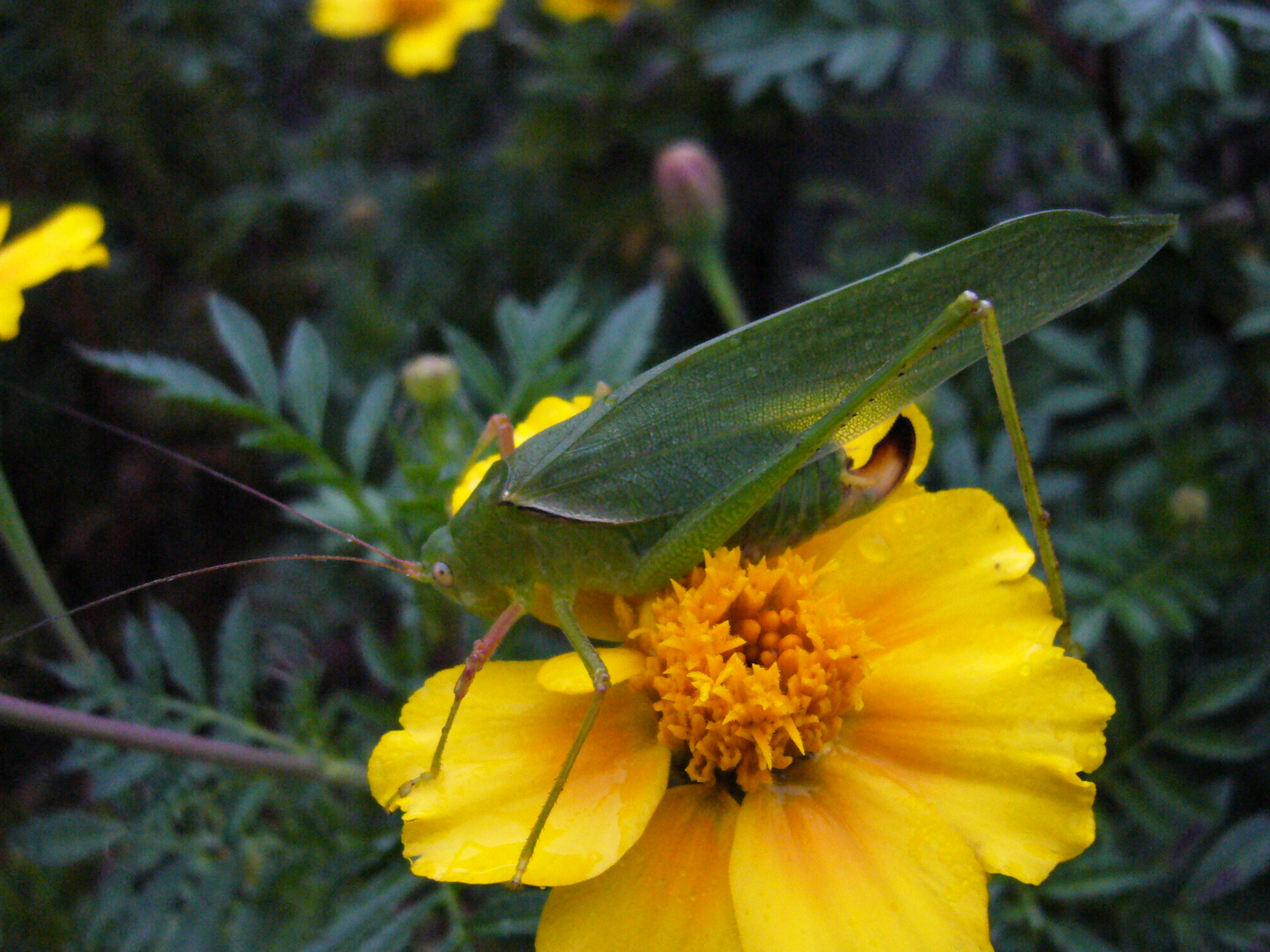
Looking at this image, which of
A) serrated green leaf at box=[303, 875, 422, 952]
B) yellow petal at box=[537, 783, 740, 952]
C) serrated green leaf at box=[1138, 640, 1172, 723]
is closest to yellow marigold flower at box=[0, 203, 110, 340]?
serrated green leaf at box=[303, 875, 422, 952]

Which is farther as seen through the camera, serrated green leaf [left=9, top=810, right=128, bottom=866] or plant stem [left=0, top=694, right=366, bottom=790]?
serrated green leaf [left=9, top=810, right=128, bottom=866]

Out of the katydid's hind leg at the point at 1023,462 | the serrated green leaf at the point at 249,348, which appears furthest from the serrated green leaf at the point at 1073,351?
the serrated green leaf at the point at 249,348

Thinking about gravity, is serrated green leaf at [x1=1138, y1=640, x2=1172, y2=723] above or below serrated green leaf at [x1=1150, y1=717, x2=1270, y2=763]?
above

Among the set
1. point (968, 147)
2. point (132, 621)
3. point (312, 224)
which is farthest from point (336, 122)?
point (132, 621)

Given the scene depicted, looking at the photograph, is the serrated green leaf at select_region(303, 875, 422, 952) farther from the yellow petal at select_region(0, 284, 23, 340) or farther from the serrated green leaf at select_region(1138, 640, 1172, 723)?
the serrated green leaf at select_region(1138, 640, 1172, 723)

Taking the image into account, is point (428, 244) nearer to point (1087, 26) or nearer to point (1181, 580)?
point (1087, 26)

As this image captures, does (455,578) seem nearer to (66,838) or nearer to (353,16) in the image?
(66,838)

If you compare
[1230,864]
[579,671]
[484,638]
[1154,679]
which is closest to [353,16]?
[484,638]

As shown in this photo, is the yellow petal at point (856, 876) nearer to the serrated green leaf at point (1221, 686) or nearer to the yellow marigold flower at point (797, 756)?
the yellow marigold flower at point (797, 756)
